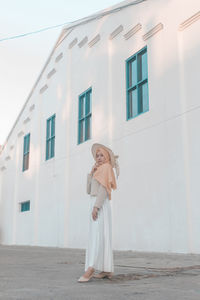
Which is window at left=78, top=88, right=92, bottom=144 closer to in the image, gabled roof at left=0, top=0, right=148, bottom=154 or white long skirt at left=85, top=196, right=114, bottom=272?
gabled roof at left=0, top=0, right=148, bottom=154

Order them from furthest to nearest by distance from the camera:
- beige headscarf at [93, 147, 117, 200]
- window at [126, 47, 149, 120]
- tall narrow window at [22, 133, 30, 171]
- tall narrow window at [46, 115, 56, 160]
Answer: tall narrow window at [22, 133, 30, 171]
tall narrow window at [46, 115, 56, 160]
window at [126, 47, 149, 120]
beige headscarf at [93, 147, 117, 200]

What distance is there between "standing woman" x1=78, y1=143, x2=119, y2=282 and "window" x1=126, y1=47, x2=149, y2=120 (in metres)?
5.26

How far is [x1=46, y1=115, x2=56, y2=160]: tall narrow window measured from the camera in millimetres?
15156

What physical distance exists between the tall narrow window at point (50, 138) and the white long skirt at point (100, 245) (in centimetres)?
1108

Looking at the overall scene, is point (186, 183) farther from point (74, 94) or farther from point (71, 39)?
point (71, 39)

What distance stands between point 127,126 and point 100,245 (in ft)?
20.5

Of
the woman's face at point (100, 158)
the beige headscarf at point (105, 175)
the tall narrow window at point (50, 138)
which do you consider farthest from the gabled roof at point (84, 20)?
the beige headscarf at point (105, 175)

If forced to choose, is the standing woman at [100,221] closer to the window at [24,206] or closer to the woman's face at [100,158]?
the woman's face at [100,158]

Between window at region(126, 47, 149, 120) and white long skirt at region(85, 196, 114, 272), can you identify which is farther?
window at region(126, 47, 149, 120)

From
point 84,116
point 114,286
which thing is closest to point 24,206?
point 84,116

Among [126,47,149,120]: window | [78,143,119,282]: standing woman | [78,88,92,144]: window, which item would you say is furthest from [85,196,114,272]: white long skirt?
[78,88,92,144]: window

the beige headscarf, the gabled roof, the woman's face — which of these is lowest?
the beige headscarf

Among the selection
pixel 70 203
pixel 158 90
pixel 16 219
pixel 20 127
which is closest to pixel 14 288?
pixel 158 90

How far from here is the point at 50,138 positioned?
50.1ft
